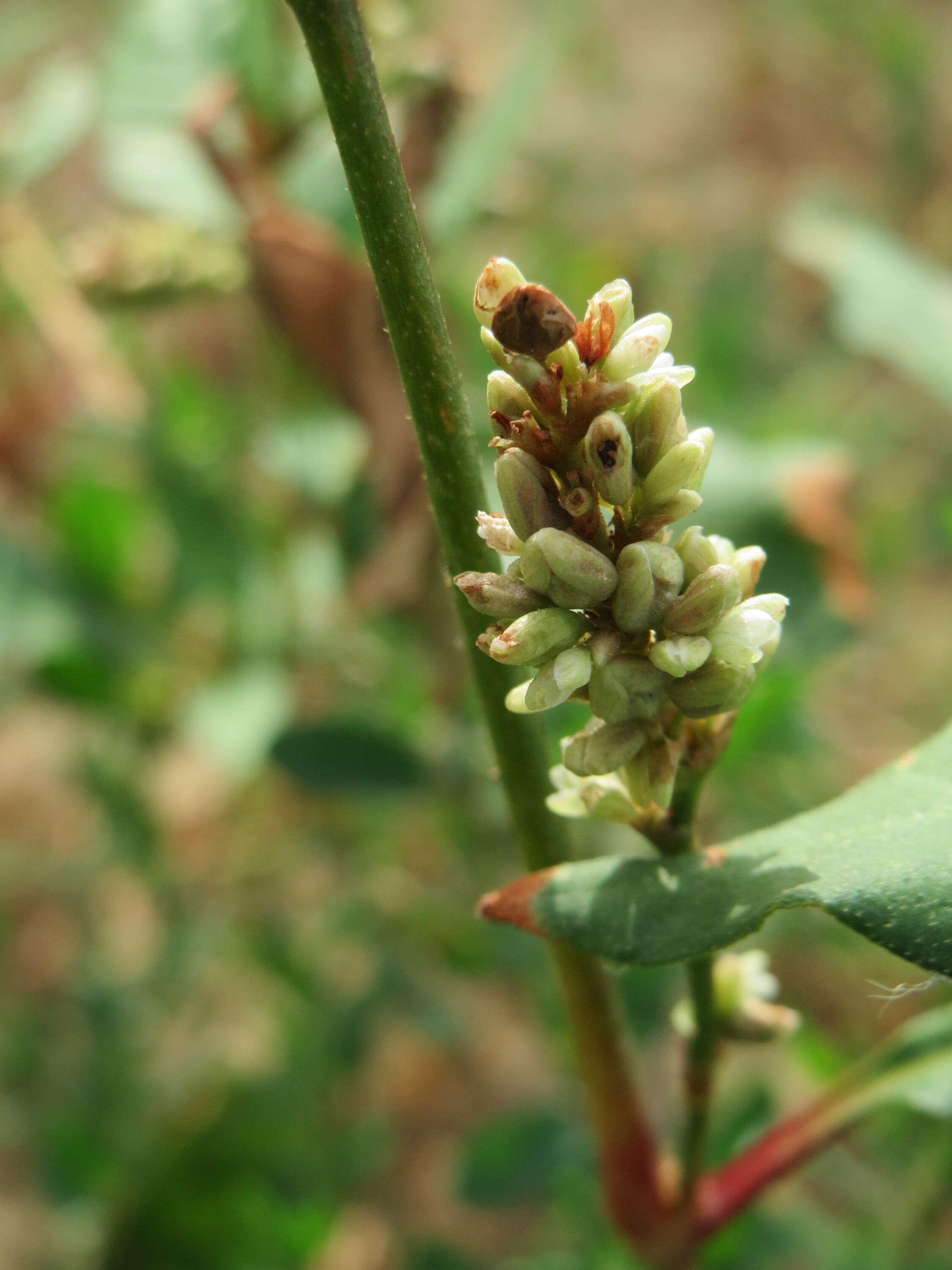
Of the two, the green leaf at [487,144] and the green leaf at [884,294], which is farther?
the green leaf at [487,144]

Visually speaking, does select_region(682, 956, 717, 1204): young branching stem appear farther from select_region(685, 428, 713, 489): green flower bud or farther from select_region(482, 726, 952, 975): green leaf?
select_region(685, 428, 713, 489): green flower bud

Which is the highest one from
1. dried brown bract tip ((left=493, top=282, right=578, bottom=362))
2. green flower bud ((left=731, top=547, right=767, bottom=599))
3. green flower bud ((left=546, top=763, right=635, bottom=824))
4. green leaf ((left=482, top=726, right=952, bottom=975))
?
dried brown bract tip ((left=493, top=282, right=578, bottom=362))

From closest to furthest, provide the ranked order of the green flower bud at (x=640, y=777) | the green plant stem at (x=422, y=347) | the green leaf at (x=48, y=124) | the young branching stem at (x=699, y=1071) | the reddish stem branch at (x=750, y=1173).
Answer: the green plant stem at (x=422, y=347) < the green flower bud at (x=640, y=777) < the young branching stem at (x=699, y=1071) < the reddish stem branch at (x=750, y=1173) < the green leaf at (x=48, y=124)

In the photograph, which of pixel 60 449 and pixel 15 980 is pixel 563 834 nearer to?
pixel 60 449

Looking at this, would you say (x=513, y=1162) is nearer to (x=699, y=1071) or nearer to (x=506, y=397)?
(x=699, y=1071)

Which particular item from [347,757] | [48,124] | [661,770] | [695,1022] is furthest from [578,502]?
[48,124]

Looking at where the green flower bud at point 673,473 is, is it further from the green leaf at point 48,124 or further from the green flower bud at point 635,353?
the green leaf at point 48,124

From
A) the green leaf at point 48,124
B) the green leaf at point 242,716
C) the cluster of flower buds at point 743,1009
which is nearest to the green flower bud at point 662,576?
the cluster of flower buds at point 743,1009

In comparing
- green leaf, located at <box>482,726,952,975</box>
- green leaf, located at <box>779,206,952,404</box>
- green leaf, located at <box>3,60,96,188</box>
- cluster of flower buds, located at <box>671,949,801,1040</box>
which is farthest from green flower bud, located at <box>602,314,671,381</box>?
green leaf, located at <box>3,60,96,188</box>
